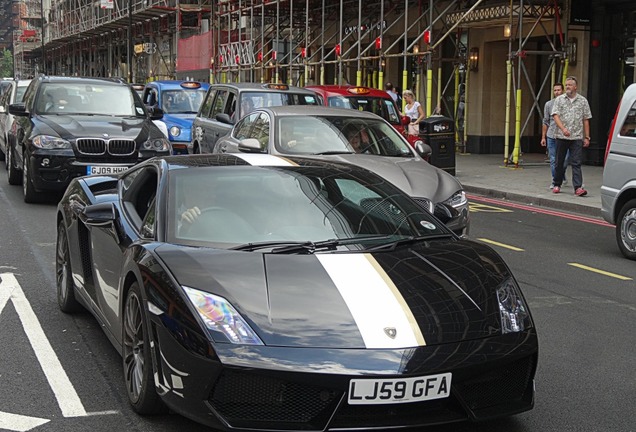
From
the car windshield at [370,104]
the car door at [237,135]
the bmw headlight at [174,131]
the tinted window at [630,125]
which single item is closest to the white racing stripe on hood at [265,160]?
the tinted window at [630,125]

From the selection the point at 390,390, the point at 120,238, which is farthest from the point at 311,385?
the point at 120,238

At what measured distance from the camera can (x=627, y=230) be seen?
406 inches

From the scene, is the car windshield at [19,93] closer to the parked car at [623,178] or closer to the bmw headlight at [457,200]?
the bmw headlight at [457,200]

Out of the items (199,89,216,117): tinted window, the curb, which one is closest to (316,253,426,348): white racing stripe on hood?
the curb

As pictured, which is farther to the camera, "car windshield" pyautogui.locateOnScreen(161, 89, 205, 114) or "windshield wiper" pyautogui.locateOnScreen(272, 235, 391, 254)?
"car windshield" pyautogui.locateOnScreen(161, 89, 205, 114)

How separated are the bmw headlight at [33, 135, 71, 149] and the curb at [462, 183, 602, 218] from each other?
7.60 m

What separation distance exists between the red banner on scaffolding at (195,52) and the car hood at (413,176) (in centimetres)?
2942

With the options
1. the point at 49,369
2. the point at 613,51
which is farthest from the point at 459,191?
the point at 613,51

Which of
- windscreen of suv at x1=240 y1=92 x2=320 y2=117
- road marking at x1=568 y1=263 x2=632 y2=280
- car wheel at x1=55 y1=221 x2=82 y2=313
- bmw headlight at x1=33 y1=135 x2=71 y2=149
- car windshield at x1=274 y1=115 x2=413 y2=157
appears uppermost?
windscreen of suv at x1=240 y1=92 x2=320 y2=117

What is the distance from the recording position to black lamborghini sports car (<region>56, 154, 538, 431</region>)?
13.0ft

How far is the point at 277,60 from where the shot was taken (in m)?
29.7

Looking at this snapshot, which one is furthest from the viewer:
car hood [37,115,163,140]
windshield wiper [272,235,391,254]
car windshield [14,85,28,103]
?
car windshield [14,85,28,103]

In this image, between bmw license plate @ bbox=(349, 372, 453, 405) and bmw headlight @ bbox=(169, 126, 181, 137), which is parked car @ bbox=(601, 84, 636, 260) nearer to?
bmw license plate @ bbox=(349, 372, 453, 405)

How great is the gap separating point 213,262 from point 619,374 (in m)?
2.73
